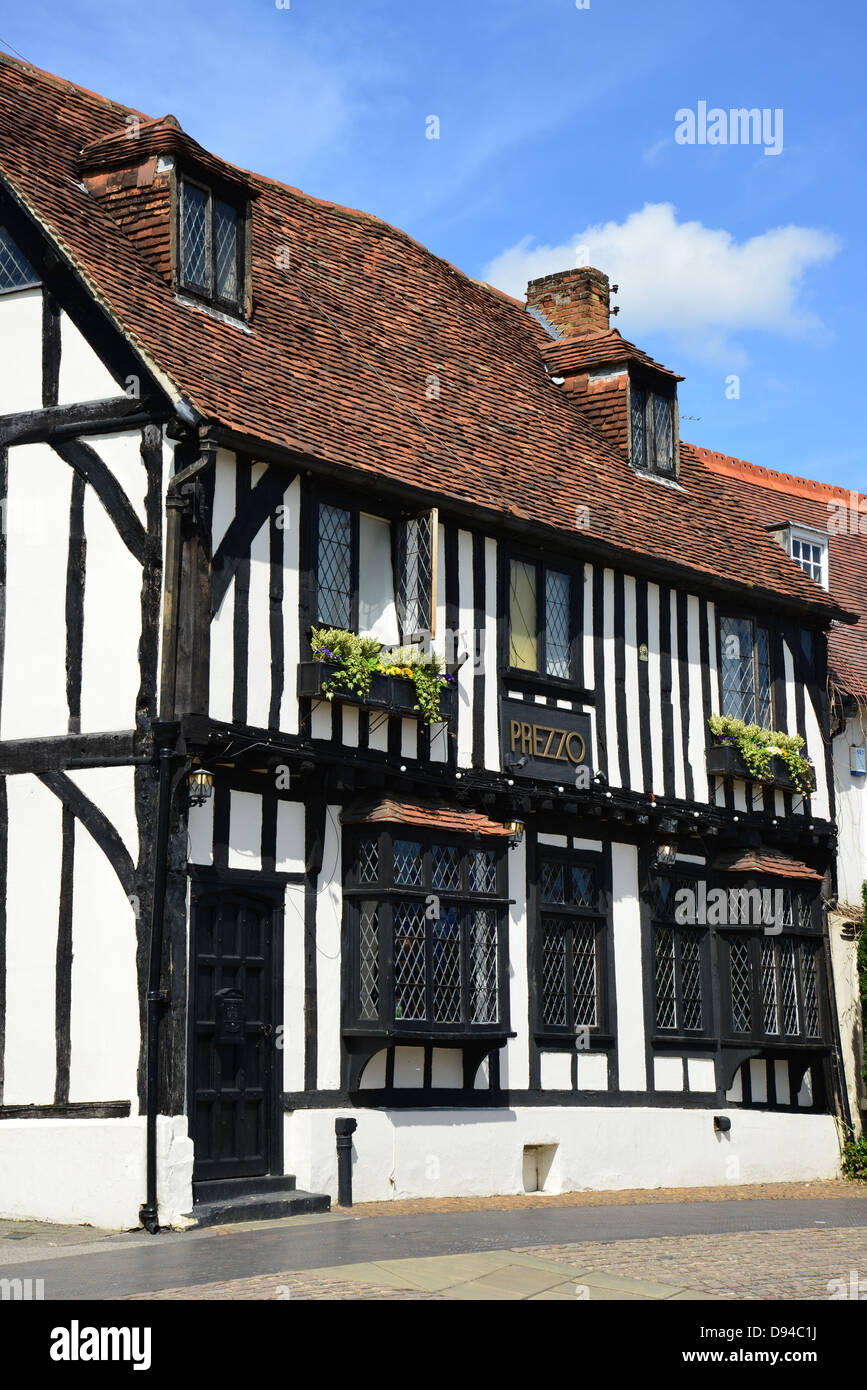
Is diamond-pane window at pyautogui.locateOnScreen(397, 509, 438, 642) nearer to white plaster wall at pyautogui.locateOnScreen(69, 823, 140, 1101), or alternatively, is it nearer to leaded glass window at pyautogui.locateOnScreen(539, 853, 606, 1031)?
leaded glass window at pyautogui.locateOnScreen(539, 853, 606, 1031)

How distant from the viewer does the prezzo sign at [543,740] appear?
16.2 meters

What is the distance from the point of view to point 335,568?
14.7 meters

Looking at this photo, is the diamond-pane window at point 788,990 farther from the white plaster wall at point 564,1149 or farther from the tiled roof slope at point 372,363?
the tiled roof slope at point 372,363

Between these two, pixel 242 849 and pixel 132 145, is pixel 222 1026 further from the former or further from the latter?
pixel 132 145

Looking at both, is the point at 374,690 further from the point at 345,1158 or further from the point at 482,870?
the point at 345,1158

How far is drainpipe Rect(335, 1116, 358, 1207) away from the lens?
13594mm

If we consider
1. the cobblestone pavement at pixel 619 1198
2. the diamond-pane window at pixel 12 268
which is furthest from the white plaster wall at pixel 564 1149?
the diamond-pane window at pixel 12 268

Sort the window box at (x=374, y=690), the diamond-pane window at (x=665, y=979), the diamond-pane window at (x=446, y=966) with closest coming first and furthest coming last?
the window box at (x=374, y=690)
the diamond-pane window at (x=446, y=966)
the diamond-pane window at (x=665, y=979)

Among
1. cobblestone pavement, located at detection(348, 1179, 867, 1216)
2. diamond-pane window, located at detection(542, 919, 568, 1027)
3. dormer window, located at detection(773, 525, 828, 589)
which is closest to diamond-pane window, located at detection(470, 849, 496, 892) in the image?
diamond-pane window, located at detection(542, 919, 568, 1027)

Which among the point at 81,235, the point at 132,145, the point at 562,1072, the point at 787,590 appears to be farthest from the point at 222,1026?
the point at 787,590

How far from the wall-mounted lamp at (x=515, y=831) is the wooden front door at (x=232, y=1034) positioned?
2739 millimetres

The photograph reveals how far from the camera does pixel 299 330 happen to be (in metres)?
16.4

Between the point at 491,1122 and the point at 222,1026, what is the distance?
323 centimetres

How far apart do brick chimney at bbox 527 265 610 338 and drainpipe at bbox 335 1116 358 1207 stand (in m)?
11.8
